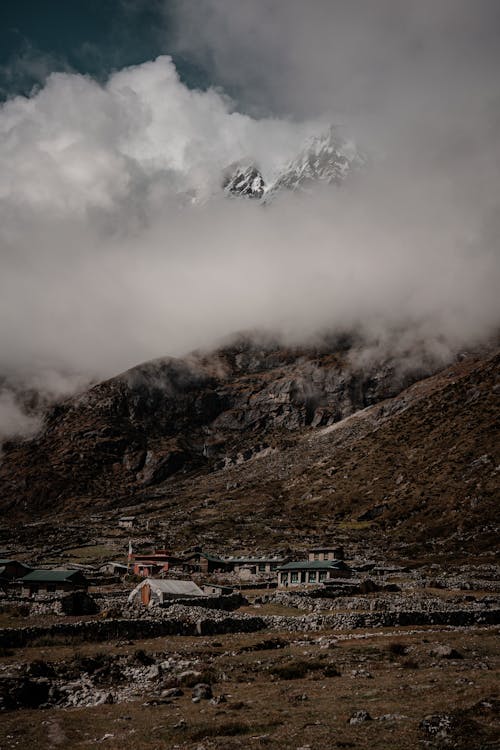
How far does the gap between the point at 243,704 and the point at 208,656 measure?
1010 centimetres

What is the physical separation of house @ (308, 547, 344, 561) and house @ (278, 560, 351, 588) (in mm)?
21185

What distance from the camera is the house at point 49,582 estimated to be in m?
69.5

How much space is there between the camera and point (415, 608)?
159ft

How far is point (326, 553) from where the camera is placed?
11044 centimetres

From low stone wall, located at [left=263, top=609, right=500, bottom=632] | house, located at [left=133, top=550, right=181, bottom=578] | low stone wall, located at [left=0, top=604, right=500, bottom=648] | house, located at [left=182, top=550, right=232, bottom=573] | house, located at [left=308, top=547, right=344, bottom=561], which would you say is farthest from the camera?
house, located at [left=308, top=547, right=344, bottom=561]

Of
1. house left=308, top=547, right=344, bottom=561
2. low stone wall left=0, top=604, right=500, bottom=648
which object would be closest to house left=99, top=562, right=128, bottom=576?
house left=308, top=547, right=344, bottom=561

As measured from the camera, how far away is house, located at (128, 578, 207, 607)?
52.0m

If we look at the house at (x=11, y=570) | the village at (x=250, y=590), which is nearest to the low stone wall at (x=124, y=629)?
the village at (x=250, y=590)

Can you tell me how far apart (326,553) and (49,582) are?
181ft

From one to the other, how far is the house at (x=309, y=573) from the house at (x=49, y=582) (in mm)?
28278

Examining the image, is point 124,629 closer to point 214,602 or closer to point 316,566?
point 214,602

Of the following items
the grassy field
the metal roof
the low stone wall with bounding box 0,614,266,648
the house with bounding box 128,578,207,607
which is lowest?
the grassy field

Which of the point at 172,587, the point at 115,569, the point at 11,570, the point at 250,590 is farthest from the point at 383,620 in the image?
the point at 115,569

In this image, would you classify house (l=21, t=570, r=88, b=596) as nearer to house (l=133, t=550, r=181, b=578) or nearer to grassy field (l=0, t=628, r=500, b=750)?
house (l=133, t=550, r=181, b=578)
